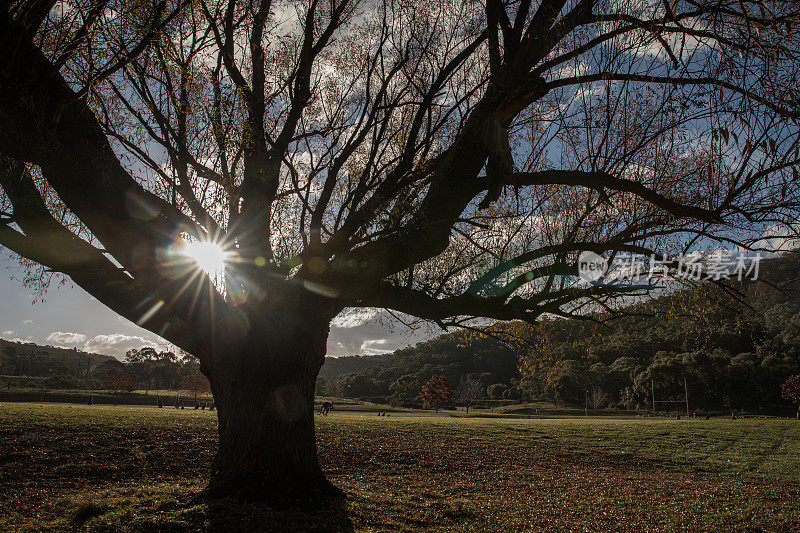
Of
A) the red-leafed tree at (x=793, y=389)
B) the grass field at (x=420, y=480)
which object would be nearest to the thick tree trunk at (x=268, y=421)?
the grass field at (x=420, y=480)

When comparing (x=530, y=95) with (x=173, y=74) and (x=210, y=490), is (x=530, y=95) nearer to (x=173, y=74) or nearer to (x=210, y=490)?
(x=173, y=74)

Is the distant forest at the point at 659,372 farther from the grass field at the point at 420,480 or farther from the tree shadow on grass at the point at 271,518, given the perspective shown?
the tree shadow on grass at the point at 271,518

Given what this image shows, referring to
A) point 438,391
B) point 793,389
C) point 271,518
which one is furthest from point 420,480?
point 793,389

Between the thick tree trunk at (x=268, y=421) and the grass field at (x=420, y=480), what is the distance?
0.45 m

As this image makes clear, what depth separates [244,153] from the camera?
8.41 m

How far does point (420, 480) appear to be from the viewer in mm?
11438

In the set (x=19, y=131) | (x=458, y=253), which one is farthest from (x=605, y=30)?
(x=19, y=131)

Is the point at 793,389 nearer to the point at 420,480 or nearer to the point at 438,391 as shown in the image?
the point at 438,391

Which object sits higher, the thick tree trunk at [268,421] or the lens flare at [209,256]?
the lens flare at [209,256]

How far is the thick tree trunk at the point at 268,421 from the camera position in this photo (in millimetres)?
6680

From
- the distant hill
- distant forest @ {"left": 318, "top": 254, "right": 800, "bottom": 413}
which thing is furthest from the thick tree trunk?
the distant hill

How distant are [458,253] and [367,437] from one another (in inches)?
428

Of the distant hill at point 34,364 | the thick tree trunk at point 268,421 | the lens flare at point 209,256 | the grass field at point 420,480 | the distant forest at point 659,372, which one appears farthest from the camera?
the distant hill at point 34,364

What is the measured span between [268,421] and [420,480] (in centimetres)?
605
